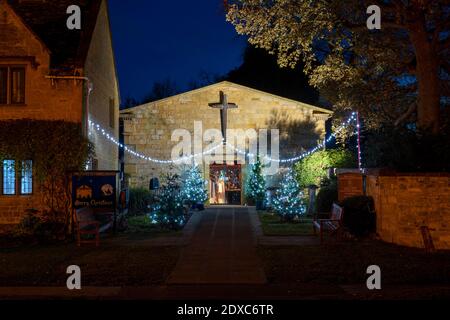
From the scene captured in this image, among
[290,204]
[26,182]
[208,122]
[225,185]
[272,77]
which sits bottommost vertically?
[290,204]

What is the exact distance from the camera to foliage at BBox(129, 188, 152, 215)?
24.5 m

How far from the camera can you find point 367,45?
19734mm

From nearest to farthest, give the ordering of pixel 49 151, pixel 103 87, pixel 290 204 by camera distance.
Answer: pixel 49 151, pixel 290 204, pixel 103 87

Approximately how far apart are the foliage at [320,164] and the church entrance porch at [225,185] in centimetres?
334

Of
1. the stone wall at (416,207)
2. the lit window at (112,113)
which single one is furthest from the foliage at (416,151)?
the lit window at (112,113)

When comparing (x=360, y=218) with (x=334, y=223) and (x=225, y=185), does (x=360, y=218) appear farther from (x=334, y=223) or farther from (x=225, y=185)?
(x=225, y=185)

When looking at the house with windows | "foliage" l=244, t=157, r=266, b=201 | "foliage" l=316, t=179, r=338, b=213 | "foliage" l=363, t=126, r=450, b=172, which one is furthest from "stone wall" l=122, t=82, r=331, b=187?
"foliage" l=363, t=126, r=450, b=172

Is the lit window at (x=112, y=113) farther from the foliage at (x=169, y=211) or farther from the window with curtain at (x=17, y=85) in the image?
the foliage at (x=169, y=211)

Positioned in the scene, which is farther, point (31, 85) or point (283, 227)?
point (283, 227)

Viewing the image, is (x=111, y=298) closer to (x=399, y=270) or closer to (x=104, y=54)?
(x=399, y=270)

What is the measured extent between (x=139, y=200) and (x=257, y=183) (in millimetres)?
5332

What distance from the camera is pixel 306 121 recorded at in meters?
26.5

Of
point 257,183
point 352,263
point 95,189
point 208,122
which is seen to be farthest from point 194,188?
point 352,263

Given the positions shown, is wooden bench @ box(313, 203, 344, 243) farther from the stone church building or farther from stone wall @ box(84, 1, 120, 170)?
the stone church building
